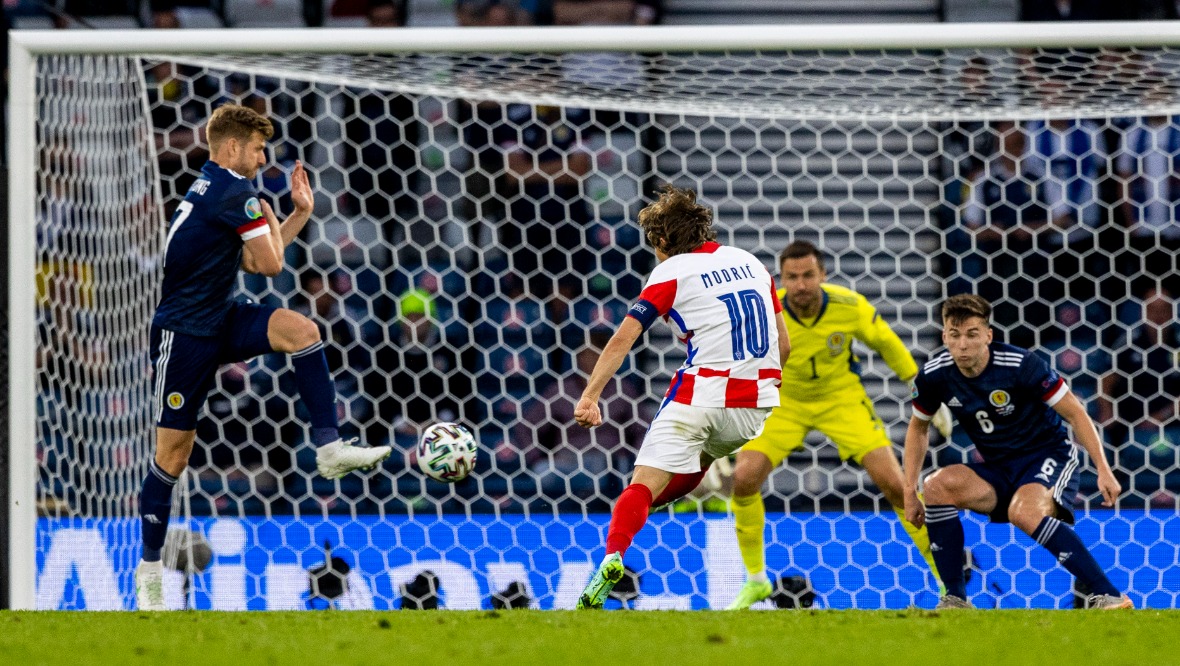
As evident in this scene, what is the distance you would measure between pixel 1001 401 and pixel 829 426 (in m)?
0.98

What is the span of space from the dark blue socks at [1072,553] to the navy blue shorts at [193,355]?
9.77 ft

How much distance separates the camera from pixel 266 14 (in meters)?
9.55

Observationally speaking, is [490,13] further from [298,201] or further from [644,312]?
[644,312]

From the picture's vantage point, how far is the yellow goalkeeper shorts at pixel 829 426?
5.91 metres

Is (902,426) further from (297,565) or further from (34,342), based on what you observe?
(34,342)

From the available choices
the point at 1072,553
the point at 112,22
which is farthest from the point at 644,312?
the point at 112,22

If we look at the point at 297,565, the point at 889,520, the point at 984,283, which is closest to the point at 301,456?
the point at 297,565

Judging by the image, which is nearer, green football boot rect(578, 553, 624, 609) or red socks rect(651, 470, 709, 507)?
green football boot rect(578, 553, 624, 609)

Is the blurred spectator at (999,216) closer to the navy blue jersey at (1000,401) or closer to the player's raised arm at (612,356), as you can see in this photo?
the navy blue jersey at (1000,401)

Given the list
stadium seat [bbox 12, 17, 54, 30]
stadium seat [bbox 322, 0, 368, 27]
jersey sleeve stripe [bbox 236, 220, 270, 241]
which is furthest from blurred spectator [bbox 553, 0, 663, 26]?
jersey sleeve stripe [bbox 236, 220, 270, 241]

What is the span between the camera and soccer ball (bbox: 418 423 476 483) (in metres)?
4.61

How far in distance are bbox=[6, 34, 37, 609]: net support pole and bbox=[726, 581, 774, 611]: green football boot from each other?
2.99 meters

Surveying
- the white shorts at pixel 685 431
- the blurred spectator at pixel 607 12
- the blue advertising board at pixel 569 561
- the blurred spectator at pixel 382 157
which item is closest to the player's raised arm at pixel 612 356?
the white shorts at pixel 685 431

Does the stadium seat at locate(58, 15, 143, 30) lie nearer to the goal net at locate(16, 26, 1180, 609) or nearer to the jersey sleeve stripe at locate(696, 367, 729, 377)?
the goal net at locate(16, 26, 1180, 609)
